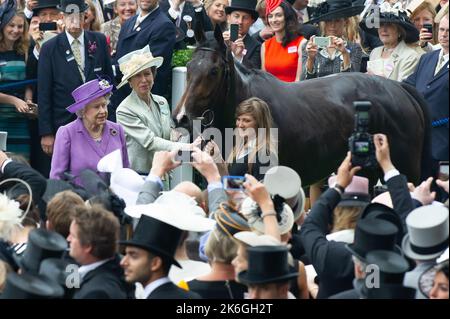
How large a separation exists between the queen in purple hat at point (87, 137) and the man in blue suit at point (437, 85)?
2.73 m

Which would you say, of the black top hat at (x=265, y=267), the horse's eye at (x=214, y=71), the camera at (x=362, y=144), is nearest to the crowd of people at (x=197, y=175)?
the black top hat at (x=265, y=267)

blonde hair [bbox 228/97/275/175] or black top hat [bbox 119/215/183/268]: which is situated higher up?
black top hat [bbox 119/215/183/268]

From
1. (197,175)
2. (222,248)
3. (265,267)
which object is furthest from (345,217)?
(197,175)

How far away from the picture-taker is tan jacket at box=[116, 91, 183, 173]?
13133 millimetres

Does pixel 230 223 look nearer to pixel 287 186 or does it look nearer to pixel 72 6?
pixel 287 186

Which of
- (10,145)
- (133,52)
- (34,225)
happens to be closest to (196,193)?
(34,225)

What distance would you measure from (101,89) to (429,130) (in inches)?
120

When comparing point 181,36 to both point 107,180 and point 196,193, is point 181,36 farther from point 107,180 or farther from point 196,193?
point 196,193

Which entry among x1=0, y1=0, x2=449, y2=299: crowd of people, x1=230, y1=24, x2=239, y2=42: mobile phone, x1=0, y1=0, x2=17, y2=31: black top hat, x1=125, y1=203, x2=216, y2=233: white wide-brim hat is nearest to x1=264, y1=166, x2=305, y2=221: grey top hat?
x1=0, y1=0, x2=449, y2=299: crowd of people

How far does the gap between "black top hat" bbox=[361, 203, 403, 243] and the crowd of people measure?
0.02m

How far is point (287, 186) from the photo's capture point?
969 centimetres

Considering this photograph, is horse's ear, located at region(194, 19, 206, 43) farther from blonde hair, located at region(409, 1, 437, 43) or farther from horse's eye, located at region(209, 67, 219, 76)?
blonde hair, located at region(409, 1, 437, 43)

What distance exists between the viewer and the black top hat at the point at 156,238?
8.28 metres

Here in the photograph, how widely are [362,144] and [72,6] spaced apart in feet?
19.3
